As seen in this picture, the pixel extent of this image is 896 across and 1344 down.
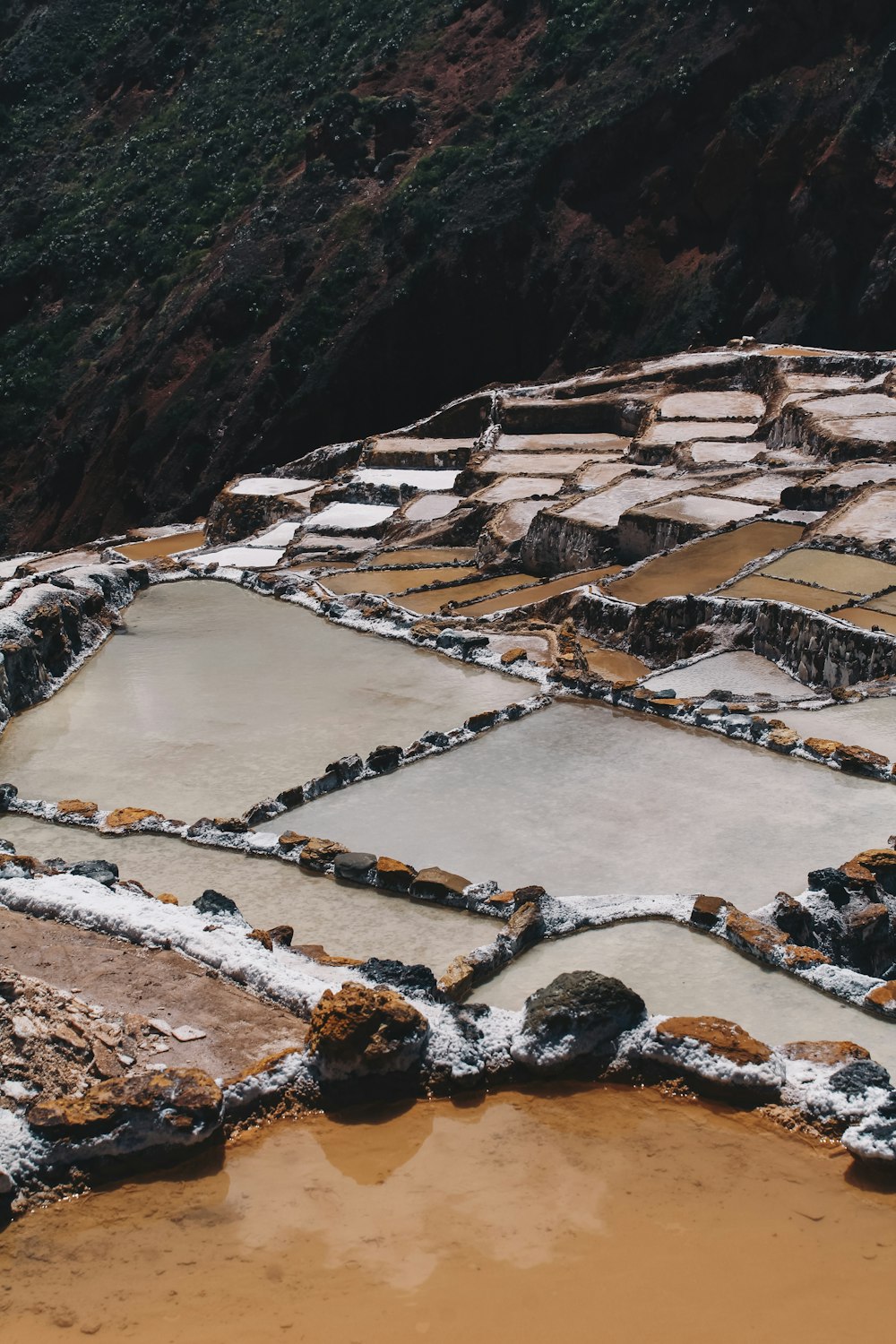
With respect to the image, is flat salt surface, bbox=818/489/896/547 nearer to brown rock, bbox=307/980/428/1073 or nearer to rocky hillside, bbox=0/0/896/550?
brown rock, bbox=307/980/428/1073

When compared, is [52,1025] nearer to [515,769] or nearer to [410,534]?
[515,769]

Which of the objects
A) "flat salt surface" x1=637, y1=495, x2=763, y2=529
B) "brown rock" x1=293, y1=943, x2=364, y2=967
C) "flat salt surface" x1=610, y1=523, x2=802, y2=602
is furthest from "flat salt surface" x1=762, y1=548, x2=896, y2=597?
"brown rock" x1=293, y1=943, x2=364, y2=967

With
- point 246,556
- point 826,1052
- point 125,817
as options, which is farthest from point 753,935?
point 246,556

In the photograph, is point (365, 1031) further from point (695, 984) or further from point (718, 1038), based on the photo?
point (695, 984)

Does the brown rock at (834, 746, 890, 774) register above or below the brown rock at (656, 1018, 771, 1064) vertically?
below

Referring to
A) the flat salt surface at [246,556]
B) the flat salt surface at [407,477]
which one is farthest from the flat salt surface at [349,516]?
the flat salt surface at [246,556]
